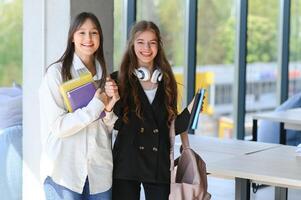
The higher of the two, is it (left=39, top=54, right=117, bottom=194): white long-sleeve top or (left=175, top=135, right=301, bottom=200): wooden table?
(left=39, top=54, right=117, bottom=194): white long-sleeve top

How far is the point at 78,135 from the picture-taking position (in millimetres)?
2635

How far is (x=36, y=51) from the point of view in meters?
3.53

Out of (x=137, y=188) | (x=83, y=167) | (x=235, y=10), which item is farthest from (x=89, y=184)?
(x=235, y=10)

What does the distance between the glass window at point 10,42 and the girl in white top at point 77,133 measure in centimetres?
108

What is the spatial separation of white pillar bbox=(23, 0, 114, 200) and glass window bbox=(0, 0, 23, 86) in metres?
0.12

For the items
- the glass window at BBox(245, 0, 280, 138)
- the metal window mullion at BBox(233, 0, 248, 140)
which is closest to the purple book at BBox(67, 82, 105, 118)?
the metal window mullion at BBox(233, 0, 248, 140)

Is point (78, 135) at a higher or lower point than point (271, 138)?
higher

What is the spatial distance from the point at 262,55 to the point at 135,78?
5.22m

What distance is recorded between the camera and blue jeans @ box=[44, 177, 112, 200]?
261 centimetres

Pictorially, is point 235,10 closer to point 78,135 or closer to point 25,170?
point 25,170

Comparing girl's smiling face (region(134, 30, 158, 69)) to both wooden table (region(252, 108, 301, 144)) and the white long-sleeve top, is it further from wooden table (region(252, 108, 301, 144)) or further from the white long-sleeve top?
wooden table (region(252, 108, 301, 144))

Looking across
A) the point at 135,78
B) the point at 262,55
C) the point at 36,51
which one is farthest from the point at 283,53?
the point at 135,78

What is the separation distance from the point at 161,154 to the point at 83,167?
39 cm

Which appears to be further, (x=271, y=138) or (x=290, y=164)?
(x=271, y=138)
